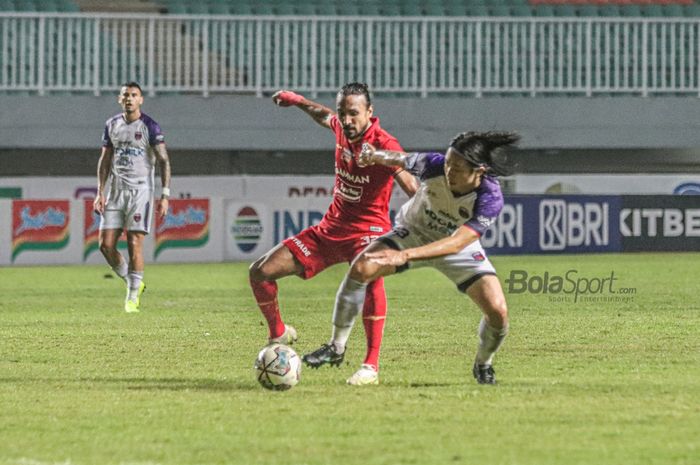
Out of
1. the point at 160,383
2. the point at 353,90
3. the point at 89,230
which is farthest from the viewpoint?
the point at 89,230

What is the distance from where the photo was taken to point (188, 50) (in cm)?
2572

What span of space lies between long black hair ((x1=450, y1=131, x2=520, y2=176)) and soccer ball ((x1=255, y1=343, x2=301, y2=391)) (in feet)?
5.26

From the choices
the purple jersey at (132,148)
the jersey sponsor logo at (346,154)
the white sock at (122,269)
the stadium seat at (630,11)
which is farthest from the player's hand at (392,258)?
the stadium seat at (630,11)

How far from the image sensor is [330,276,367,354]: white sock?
322 inches

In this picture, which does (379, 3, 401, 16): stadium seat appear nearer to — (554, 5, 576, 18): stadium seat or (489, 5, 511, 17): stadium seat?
(489, 5, 511, 17): stadium seat

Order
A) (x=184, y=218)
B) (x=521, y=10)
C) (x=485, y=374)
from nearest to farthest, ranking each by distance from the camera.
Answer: (x=485, y=374)
(x=184, y=218)
(x=521, y=10)

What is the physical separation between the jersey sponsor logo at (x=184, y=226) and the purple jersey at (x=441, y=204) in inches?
623

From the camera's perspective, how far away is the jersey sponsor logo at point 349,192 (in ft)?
29.0

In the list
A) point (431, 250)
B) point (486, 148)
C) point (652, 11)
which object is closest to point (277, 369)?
point (431, 250)

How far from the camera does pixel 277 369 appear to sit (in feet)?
25.6

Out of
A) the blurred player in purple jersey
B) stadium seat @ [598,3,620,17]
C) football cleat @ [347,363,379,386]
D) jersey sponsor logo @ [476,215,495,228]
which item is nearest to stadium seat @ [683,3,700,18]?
stadium seat @ [598,3,620,17]

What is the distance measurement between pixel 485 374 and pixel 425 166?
1339mm

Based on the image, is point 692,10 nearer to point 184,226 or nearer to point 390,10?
point 390,10

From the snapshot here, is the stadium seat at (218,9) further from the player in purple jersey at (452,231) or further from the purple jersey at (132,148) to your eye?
the player in purple jersey at (452,231)
